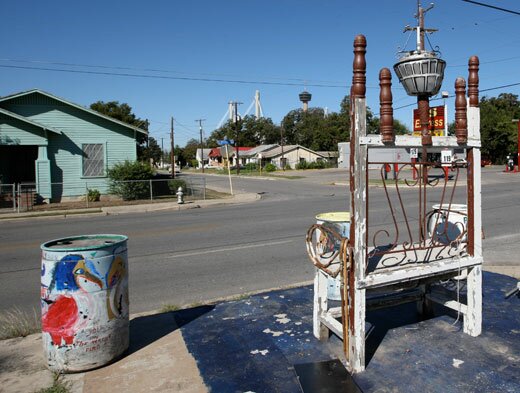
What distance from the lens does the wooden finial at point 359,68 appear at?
3342 millimetres

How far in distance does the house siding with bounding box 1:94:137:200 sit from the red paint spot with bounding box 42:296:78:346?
1819 cm

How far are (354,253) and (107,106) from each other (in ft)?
173

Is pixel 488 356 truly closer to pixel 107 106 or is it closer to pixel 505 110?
pixel 107 106

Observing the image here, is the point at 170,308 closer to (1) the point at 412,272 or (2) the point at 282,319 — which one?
(2) the point at 282,319

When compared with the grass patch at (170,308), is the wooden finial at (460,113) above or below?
above

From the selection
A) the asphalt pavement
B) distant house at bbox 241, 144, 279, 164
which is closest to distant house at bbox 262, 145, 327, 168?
distant house at bbox 241, 144, 279, 164

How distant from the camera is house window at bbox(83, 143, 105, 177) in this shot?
21555 millimetres

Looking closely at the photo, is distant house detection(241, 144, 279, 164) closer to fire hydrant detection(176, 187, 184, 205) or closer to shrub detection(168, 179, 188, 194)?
shrub detection(168, 179, 188, 194)

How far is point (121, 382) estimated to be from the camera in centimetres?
345

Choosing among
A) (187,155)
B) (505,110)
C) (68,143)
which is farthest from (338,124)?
(68,143)

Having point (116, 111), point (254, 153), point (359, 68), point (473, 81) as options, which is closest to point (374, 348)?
point (359, 68)

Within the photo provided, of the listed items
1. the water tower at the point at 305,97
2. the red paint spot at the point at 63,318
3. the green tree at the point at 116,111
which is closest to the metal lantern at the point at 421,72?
the red paint spot at the point at 63,318

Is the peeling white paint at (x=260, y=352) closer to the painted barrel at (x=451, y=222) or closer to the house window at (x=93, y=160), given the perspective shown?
the painted barrel at (x=451, y=222)

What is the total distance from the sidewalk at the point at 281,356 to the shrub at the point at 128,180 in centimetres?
1724
